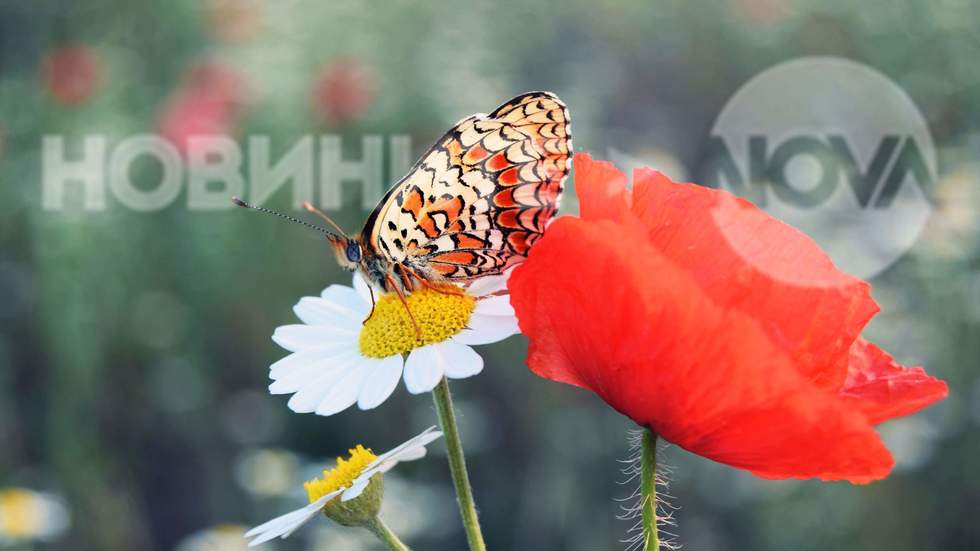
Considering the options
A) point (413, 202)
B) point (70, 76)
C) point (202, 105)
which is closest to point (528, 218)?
point (413, 202)

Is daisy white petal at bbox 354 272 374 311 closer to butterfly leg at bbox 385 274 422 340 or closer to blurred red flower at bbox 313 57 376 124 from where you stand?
butterfly leg at bbox 385 274 422 340

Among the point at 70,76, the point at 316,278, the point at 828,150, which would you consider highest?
the point at 70,76

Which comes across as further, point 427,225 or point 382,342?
point 427,225

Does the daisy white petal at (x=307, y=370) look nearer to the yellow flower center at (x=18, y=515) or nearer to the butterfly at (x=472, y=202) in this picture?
the butterfly at (x=472, y=202)

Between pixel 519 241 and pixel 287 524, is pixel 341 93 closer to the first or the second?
pixel 519 241

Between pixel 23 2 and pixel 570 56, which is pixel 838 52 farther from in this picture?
pixel 23 2

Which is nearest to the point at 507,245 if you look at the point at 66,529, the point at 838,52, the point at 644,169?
the point at 644,169

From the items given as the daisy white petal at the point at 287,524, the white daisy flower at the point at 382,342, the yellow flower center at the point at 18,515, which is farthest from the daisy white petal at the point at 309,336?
the yellow flower center at the point at 18,515

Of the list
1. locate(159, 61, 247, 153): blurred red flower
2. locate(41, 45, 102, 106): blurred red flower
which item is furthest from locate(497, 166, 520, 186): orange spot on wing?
locate(41, 45, 102, 106): blurred red flower
